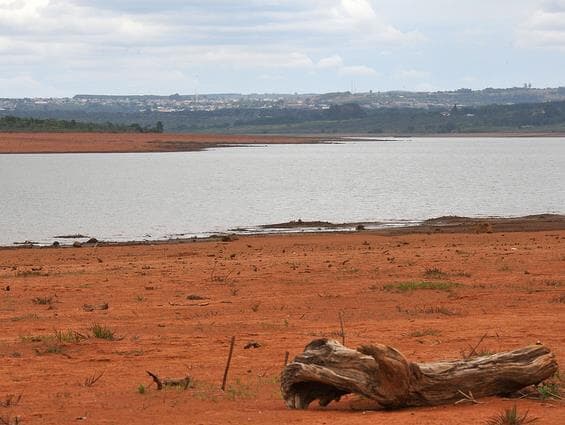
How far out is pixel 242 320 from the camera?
16703 mm

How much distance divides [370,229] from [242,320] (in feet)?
79.5

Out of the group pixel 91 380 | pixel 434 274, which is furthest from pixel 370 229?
pixel 91 380

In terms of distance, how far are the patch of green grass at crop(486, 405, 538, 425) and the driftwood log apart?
2.19 feet

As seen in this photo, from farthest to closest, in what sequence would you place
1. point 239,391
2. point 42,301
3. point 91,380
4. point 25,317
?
1. point 42,301
2. point 25,317
3. point 91,380
4. point 239,391

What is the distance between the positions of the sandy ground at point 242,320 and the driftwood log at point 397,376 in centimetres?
15

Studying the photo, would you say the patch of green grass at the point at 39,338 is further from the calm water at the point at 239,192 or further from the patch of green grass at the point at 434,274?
the calm water at the point at 239,192

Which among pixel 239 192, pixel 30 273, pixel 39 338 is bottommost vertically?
pixel 239 192

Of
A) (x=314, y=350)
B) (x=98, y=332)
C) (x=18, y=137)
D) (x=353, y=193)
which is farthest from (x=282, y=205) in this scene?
(x=18, y=137)

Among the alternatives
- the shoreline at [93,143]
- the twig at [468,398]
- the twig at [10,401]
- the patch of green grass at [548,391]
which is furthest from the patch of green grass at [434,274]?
the shoreline at [93,143]

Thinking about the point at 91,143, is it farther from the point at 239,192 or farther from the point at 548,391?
the point at 548,391

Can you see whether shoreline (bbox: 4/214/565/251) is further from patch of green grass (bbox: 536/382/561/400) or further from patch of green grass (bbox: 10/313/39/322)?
patch of green grass (bbox: 536/382/561/400)

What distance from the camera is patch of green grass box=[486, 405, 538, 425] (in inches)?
356

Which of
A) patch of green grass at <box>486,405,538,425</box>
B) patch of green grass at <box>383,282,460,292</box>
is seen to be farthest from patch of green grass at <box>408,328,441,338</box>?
patch of green grass at <box>486,405,538,425</box>

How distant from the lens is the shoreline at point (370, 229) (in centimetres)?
3622
